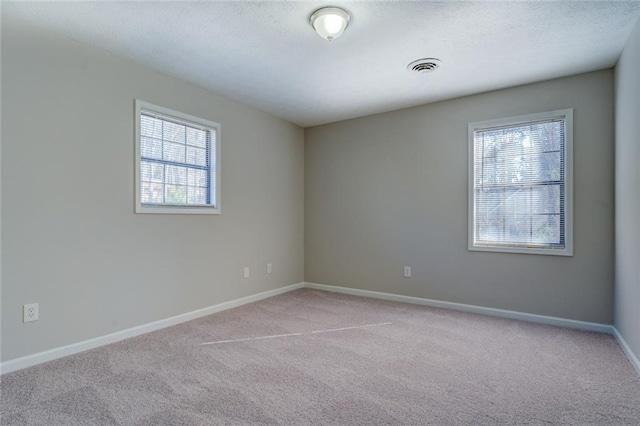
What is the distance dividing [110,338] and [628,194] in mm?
4328

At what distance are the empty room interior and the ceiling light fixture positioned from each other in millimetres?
18

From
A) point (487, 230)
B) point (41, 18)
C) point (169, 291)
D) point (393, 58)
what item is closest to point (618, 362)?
point (487, 230)

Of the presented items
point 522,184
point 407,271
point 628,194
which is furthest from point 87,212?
point 628,194

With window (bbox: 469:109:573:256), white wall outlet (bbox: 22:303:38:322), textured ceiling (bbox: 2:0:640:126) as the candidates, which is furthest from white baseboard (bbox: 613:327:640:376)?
white wall outlet (bbox: 22:303:38:322)

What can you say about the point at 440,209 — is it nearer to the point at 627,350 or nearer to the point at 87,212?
the point at 627,350

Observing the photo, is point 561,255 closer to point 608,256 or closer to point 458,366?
point 608,256

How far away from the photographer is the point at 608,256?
3158mm

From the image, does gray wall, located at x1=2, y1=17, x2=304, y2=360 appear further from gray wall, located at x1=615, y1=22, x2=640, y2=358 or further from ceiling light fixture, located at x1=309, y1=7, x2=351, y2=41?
gray wall, located at x1=615, y1=22, x2=640, y2=358

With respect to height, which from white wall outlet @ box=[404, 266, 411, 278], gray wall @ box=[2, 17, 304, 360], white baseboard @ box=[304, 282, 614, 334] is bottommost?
white baseboard @ box=[304, 282, 614, 334]

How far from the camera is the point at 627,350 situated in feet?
8.67

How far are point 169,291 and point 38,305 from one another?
1052 mm

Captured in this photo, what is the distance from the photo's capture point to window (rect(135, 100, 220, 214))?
10.5 feet

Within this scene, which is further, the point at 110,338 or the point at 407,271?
the point at 407,271

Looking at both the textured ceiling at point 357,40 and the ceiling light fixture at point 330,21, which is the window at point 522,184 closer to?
the textured ceiling at point 357,40
